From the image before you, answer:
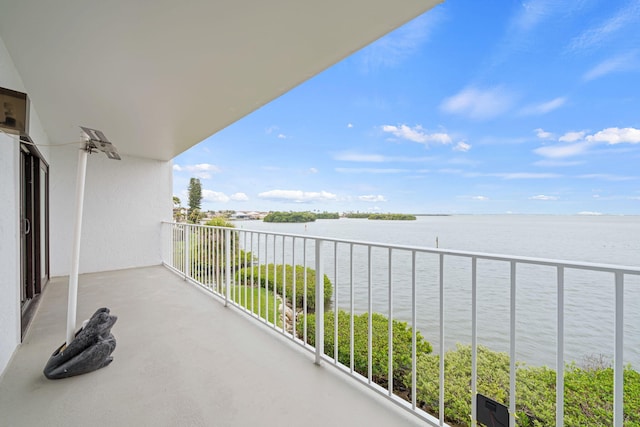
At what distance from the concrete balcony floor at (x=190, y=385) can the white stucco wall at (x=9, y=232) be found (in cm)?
22

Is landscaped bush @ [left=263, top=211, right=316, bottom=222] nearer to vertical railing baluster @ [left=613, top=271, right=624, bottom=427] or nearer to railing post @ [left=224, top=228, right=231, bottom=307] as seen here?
railing post @ [left=224, top=228, right=231, bottom=307]

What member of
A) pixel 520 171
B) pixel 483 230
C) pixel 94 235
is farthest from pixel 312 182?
pixel 94 235

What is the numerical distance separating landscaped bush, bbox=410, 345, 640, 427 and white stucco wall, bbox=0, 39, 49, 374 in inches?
126

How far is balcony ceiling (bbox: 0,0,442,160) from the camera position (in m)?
1.66

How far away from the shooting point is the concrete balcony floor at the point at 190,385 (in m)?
1.57

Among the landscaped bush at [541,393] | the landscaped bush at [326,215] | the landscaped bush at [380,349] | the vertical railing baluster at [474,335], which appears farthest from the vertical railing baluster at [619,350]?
the landscaped bush at [326,215]

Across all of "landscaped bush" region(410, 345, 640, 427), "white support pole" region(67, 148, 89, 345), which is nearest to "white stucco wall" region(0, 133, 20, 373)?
"white support pole" region(67, 148, 89, 345)

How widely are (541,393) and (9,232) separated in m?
4.59

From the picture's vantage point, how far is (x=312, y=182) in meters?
23.8

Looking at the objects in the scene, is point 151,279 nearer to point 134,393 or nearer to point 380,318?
point 134,393

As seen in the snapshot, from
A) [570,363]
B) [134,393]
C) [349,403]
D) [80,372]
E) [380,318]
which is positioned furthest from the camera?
[380,318]

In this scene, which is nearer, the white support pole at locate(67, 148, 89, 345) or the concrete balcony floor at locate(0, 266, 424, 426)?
the concrete balcony floor at locate(0, 266, 424, 426)

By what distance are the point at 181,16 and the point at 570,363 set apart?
4473 millimetres

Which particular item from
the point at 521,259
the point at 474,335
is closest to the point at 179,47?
the point at 521,259
